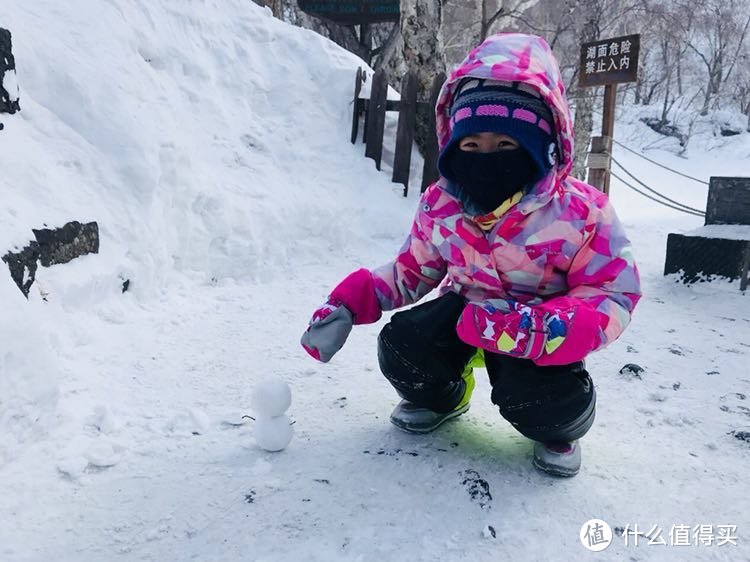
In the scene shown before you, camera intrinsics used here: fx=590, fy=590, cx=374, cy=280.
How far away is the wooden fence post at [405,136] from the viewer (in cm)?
538

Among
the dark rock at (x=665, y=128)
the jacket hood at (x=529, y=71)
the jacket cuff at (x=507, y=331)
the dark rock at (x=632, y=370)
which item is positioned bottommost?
the dark rock at (x=632, y=370)

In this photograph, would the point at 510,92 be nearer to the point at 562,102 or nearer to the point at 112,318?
the point at 562,102

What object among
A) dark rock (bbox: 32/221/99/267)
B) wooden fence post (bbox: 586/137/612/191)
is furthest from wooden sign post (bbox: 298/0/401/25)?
dark rock (bbox: 32/221/99/267)

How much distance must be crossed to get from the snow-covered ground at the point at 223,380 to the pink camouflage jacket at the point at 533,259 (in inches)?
15.5

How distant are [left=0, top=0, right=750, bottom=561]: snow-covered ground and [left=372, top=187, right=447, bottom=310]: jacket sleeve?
0.40 meters

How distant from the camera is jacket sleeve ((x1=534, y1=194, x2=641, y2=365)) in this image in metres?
1.33

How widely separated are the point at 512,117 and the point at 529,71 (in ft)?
0.41

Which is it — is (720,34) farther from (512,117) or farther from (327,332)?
(327,332)

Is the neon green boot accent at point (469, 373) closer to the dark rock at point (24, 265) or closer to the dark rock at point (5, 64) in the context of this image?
the dark rock at point (24, 265)

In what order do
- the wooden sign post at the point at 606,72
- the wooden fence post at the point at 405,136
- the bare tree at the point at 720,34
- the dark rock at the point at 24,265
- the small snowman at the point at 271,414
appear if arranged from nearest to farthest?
the small snowman at the point at 271,414 < the dark rock at the point at 24,265 < the wooden sign post at the point at 606,72 < the wooden fence post at the point at 405,136 < the bare tree at the point at 720,34

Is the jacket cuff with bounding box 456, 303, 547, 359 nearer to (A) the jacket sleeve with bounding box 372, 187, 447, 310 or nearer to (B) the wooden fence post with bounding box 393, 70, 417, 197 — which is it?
(A) the jacket sleeve with bounding box 372, 187, 447, 310

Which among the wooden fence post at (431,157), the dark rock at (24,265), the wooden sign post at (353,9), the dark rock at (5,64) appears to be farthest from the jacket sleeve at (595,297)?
the wooden sign post at (353,9)

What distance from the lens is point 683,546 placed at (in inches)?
49.1

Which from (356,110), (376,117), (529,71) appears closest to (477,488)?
(529,71)
